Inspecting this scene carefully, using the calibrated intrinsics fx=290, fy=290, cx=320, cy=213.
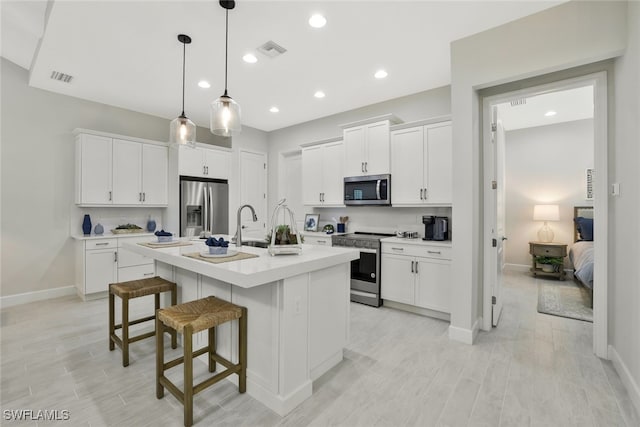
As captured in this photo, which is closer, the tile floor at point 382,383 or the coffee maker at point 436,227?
the tile floor at point 382,383

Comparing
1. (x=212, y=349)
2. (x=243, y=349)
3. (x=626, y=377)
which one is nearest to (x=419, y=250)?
(x=626, y=377)

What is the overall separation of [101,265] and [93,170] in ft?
4.39

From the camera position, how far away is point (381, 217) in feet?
14.7

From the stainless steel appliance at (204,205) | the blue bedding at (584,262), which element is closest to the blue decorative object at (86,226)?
the stainless steel appliance at (204,205)

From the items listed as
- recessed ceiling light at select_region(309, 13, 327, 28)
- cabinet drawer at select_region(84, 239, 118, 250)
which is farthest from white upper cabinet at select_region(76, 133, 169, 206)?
recessed ceiling light at select_region(309, 13, 327, 28)

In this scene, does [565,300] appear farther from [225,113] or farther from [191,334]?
[225,113]

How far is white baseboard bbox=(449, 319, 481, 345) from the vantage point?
271cm

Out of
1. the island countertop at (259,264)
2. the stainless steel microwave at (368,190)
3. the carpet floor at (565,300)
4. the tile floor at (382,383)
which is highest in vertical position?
the stainless steel microwave at (368,190)

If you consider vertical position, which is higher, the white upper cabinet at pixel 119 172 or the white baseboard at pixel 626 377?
the white upper cabinet at pixel 119 172

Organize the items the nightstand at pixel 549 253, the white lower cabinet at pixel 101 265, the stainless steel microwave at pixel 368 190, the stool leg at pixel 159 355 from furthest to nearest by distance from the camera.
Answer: the nightstand at pixel 549 253, the stainless steel microwave at pixel 368 190, the white lower cabinet at pixel 101 265, the stool leg at pixel 159 355

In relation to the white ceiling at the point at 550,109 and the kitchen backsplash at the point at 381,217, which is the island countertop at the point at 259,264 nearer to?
the kitchen backsplash at the point at 381,217

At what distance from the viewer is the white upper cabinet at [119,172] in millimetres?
4031

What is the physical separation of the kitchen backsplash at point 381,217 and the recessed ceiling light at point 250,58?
2.60 meters

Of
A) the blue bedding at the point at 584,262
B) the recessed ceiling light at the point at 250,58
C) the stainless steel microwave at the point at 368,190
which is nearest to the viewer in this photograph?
the recessed ceiling light at the point at 250,58
